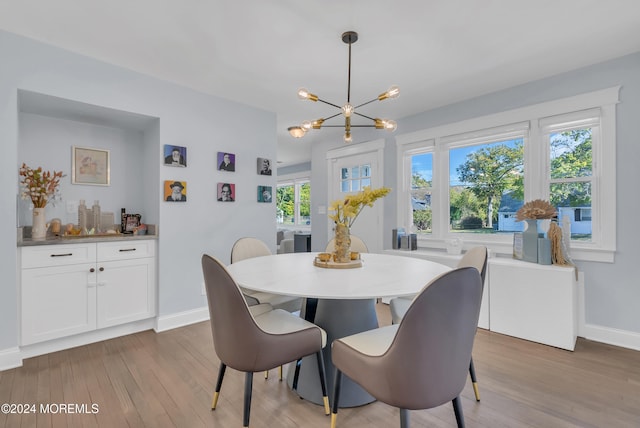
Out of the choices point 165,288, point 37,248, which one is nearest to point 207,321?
point 165,288

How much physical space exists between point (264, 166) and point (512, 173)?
9.27 ft

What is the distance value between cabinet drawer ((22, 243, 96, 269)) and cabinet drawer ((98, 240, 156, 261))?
0.07m

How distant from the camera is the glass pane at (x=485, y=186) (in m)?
Answer: 3.30

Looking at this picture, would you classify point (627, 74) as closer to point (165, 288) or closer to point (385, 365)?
point (385, 365)

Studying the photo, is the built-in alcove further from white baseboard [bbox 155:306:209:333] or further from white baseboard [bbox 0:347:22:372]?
white baseboard [bbox 0:347:22:372]

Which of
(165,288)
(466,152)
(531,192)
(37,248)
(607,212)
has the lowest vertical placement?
(165,288)

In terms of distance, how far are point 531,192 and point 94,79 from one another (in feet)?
13.9

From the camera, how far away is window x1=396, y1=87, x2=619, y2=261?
2.73 m

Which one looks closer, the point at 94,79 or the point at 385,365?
the point at 385,365

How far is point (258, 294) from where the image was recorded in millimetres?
2205

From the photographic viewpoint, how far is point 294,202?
783 centimetres

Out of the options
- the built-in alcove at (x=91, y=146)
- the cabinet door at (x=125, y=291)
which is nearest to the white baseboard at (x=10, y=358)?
the cabinet door at (x=125, y=291)

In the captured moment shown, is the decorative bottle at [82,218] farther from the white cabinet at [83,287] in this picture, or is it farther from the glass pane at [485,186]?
the glass pane at [485,186]

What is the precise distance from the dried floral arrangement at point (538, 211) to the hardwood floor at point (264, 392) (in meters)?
1.13
